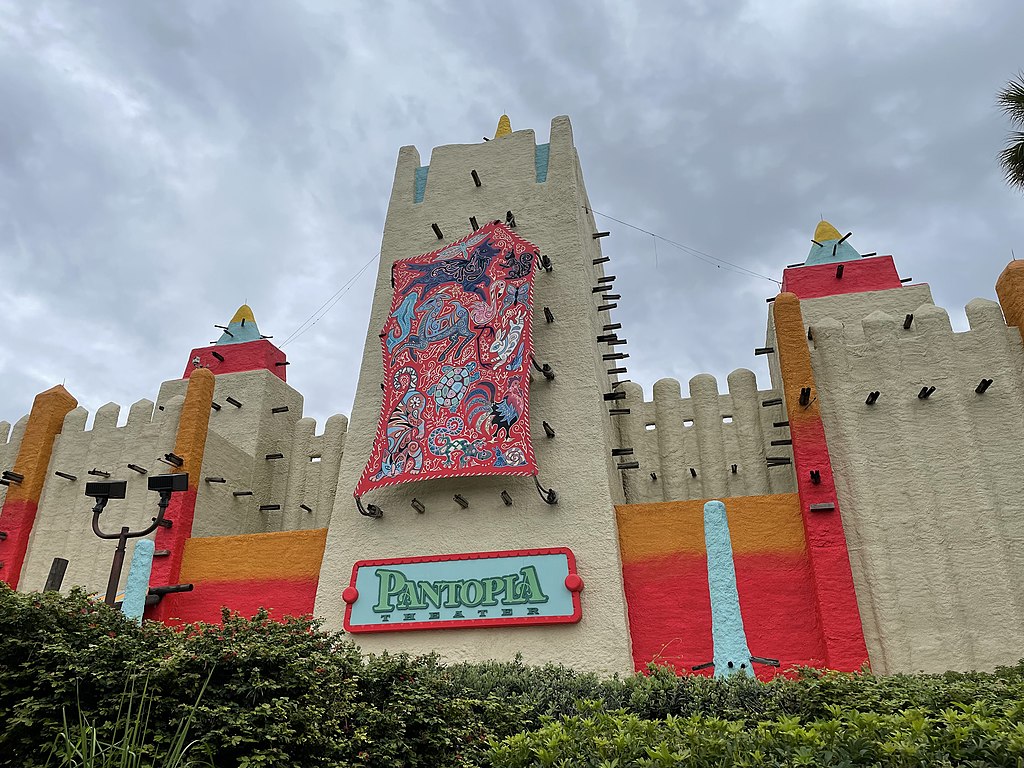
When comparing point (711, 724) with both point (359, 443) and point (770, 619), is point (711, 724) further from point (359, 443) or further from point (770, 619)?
point (359, 443)

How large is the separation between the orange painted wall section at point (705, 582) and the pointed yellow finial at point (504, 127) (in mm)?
9020

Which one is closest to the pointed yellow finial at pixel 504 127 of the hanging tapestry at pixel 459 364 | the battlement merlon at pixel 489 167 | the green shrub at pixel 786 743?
the battlement merlon at pixel 489 167

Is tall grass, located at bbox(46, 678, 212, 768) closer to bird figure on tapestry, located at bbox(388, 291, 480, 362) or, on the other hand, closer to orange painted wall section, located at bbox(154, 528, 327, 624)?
orange painted wall section, located at bbox(154, 528, 327, 624)

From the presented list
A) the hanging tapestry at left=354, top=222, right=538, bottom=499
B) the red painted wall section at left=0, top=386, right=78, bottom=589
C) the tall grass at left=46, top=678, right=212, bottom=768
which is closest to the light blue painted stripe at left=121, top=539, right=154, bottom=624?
the red painted wall section at left=0, top=386, right=78, bottom=589

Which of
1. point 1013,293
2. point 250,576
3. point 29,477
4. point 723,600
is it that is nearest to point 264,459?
point 250,576


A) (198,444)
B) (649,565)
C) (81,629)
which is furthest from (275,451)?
(81,629)

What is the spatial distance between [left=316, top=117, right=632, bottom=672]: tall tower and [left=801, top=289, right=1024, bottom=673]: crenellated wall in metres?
3.39

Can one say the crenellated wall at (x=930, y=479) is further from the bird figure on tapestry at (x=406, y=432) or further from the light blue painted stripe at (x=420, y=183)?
the light blue painted stripe at (x=420, y=183)

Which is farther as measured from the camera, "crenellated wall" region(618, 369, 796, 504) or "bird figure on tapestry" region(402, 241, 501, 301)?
"crenellated wall" region(618, 369, 796, 504)

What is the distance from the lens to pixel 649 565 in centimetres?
1106

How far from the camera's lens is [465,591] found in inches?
437

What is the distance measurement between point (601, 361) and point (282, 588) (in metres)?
6.44

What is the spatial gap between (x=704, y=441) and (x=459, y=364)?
4.87m

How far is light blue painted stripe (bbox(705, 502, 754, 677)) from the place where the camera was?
31.8 ft
